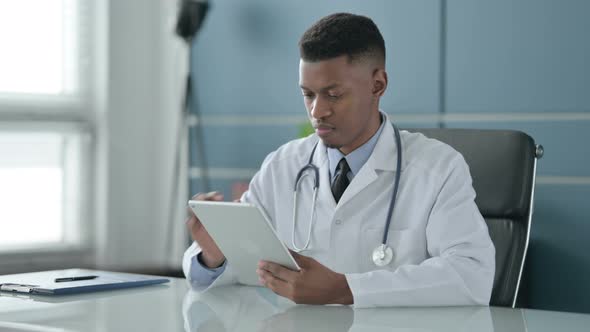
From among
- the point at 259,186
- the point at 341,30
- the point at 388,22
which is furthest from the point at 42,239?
the point at 341,30

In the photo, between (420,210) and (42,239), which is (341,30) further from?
(42,239)

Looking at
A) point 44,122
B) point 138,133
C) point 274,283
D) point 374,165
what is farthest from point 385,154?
point 138,133

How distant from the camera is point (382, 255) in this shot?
1.82 meters

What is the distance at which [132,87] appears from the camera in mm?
4246

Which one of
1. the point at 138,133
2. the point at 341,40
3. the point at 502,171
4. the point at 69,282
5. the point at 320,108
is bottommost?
the point at 69,282

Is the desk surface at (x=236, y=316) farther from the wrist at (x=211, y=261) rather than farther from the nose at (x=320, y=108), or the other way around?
the nose at (x=320, y=108)

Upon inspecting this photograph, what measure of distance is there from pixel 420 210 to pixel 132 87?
103 inches

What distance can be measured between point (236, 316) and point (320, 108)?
0.58 meters

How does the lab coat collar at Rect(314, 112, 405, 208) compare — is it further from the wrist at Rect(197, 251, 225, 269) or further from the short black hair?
the wrist at Rect(197, 251, 225, 269)

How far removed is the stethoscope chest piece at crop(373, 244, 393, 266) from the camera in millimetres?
1822

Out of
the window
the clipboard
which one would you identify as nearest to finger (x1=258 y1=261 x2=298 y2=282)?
the clipboard

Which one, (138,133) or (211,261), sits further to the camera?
(138,133)

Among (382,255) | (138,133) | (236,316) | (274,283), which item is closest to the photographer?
(236,316)

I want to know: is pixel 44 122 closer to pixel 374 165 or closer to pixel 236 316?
pixel 374 165
